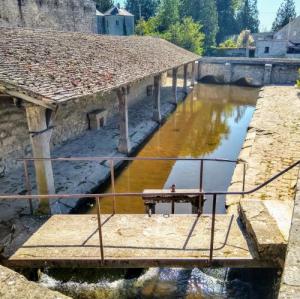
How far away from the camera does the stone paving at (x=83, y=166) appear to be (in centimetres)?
734

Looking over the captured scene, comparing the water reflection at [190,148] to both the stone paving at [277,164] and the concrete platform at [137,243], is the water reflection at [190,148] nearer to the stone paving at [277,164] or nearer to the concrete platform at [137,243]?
the stone paving at [277,164]

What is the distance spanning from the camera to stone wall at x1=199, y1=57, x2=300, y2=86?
90.7ft

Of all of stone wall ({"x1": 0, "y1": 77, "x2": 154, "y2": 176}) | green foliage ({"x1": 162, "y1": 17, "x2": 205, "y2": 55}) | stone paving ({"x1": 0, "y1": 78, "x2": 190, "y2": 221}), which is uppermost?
green foliage ({"x1": 162, "y1": 17, "x2": 205, "y2": 55})

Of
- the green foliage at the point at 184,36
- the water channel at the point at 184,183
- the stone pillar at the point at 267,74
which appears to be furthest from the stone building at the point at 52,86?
the green foliage at the point at 184,36

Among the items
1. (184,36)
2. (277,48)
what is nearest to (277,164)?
(184,36)

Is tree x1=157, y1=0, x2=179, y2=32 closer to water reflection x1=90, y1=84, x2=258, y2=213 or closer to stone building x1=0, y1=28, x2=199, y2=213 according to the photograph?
water reflection x1=90, y1=84, x2=258, y2=213

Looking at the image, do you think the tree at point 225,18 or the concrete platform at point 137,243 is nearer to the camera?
the concrete platform at point 137,243

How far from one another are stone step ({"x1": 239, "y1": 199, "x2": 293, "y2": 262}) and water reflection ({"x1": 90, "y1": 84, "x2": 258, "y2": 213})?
2398 mm

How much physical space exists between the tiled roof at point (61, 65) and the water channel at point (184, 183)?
2.95 m

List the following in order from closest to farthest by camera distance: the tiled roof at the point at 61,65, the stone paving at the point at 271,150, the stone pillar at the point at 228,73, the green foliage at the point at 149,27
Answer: the tiled roof at the point at 61,65 < the stone paving at the point at 271,150 < the stone pillar at the point at 228,73 < the green foliage at the point at 149,27

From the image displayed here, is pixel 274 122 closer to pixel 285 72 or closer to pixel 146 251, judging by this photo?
pixel 146 251

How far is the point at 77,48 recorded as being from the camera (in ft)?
33.7

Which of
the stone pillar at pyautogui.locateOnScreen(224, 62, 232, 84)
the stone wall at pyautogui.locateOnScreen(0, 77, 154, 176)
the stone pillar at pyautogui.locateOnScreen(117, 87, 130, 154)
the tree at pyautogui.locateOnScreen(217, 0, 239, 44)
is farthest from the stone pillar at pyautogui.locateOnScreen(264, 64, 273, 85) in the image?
the tree at pyautogui.locateOnScreen(217, 0, 239, 44)

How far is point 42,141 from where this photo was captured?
612 cm
